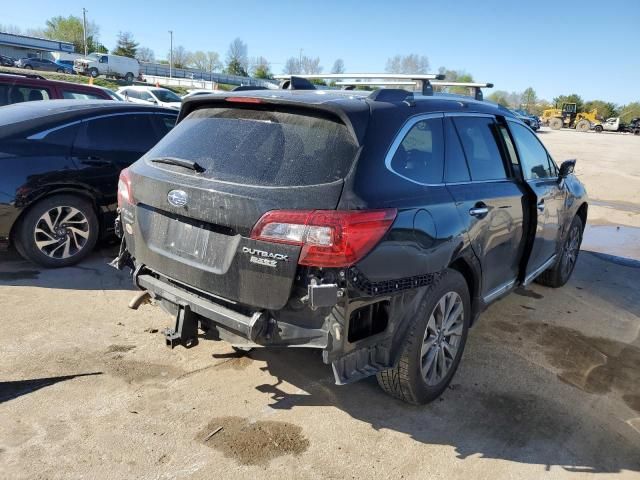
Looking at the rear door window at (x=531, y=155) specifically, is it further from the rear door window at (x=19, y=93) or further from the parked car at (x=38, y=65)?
the parked car at (x=38, y=65)

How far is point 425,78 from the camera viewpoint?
372 centimetres

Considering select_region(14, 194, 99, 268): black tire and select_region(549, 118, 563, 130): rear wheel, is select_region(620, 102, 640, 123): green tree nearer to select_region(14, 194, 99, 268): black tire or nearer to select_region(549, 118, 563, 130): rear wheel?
select_region(549, 118, 563, 130): rear wheel

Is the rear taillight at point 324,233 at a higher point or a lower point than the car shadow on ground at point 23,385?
higher

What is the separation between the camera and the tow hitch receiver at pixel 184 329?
3.02 m

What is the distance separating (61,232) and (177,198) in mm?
2925

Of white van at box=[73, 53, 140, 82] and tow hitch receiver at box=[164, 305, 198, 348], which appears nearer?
tow hitch receiver at box=[164, 305, 198, 348]

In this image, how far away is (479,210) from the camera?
3.49 metres

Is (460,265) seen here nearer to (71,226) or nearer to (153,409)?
(153,409)

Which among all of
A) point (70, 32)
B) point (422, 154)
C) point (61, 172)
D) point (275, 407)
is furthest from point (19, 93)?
point (70, 32)

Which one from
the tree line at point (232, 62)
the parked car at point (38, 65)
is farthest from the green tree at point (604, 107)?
the parked car at point (38, 65)

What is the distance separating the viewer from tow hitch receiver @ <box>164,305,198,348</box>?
3.02m

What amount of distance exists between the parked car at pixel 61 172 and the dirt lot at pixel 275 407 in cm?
63

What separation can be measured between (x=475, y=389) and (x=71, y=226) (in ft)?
13.5

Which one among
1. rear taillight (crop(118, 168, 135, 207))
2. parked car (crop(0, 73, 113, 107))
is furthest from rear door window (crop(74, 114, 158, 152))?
parked car (crop(0, 73, 113, 107))
